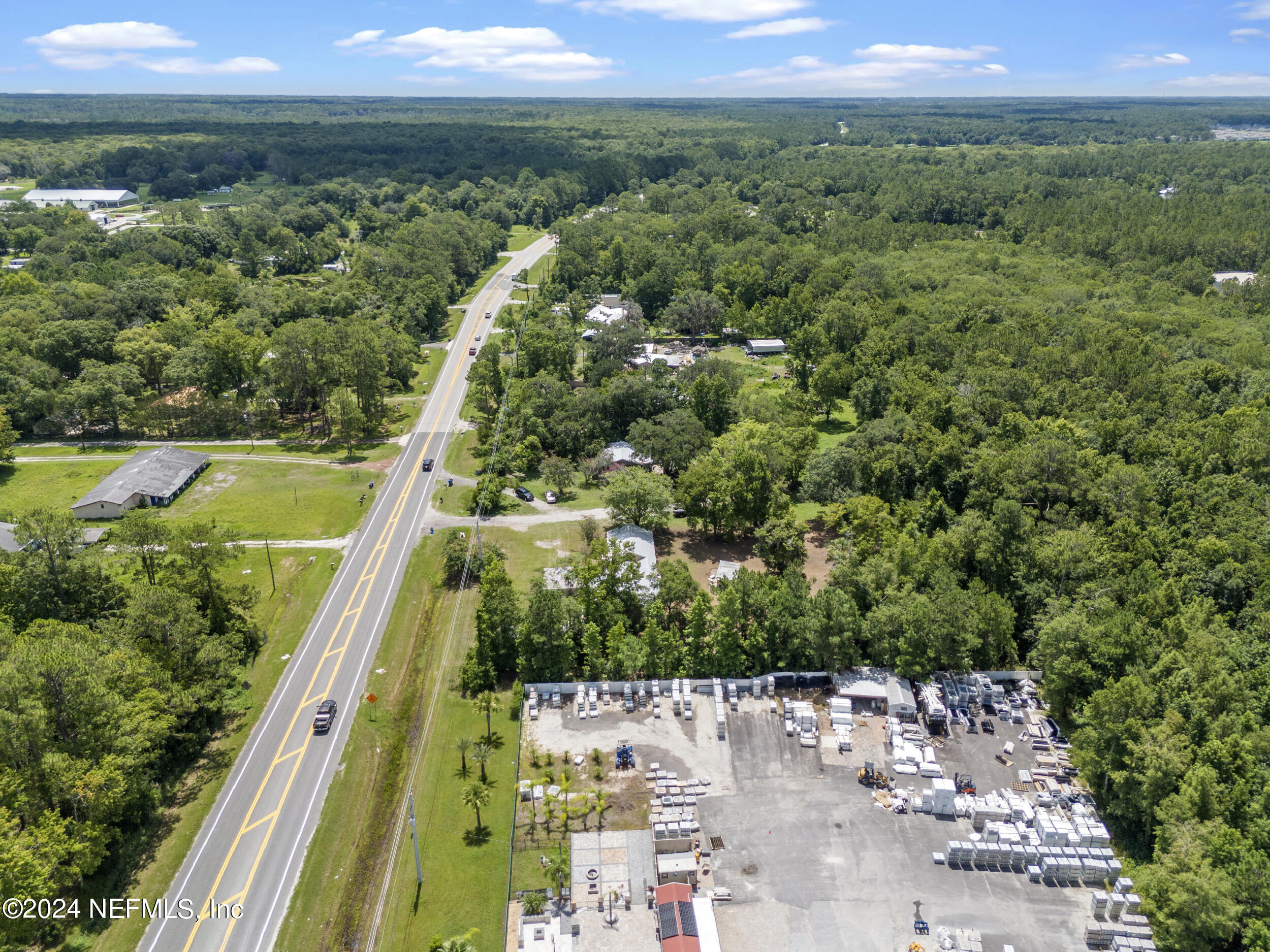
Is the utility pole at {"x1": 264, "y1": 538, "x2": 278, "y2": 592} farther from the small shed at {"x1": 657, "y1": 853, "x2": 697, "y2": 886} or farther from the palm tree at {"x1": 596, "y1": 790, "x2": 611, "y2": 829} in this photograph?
the small shed at {"x1": 657, "y1": 853, "x2": 697, "y2": 886}

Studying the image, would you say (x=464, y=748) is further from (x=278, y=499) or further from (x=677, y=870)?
(x=278, y=499)

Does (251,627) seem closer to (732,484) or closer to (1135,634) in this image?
(732,484)

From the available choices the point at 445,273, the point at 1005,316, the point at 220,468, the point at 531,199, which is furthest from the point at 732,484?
the point at 531,199

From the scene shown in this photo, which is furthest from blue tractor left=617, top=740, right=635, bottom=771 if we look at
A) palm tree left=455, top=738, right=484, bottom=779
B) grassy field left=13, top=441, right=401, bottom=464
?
grassy field left=13, top=441, right=401, bottom=464

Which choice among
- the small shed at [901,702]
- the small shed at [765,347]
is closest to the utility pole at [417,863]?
the small shed at [901,702]

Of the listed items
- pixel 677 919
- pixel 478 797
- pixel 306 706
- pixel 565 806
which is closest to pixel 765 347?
pixel 306 706
